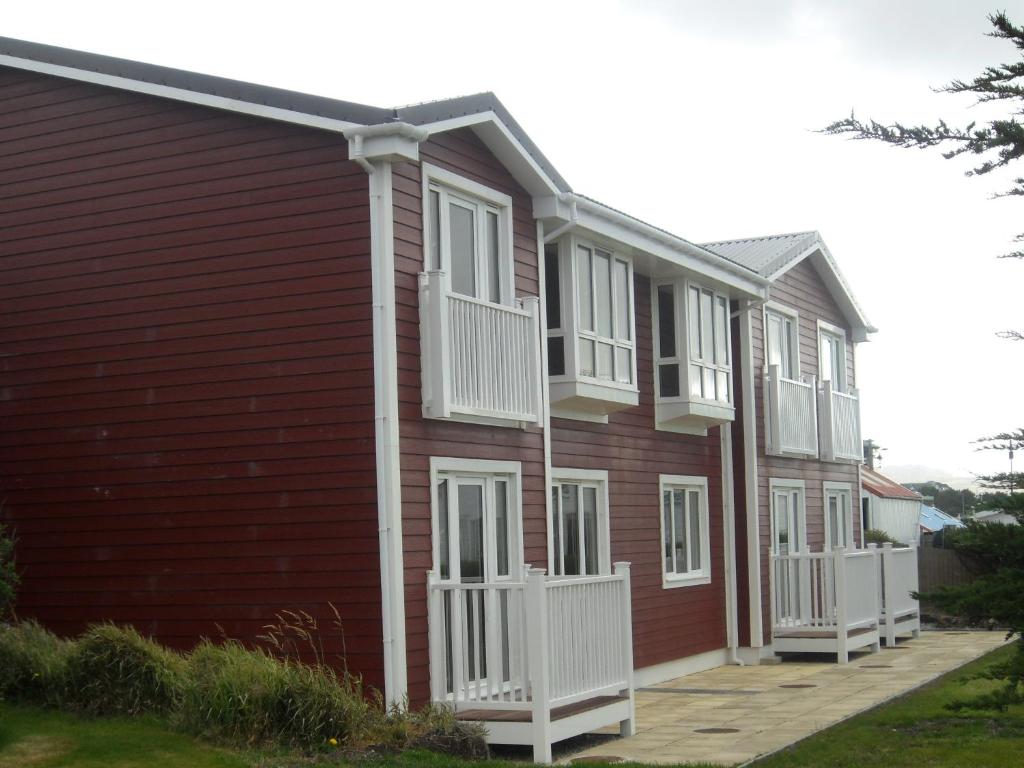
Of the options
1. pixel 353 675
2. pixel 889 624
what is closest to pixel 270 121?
pixel 353 675

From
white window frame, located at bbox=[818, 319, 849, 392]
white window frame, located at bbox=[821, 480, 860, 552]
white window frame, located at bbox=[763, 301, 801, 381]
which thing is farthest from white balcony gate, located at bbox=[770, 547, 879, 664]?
white window frame, located at bbox=[818, 319, 849, 392]

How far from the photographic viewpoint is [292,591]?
12195 millimetres

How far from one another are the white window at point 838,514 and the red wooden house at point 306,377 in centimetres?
907

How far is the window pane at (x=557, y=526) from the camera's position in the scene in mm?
15312

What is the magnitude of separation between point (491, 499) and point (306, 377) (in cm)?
233

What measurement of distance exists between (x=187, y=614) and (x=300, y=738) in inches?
95.7

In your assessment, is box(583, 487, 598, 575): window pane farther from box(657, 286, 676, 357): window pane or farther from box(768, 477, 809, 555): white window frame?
box(768, 477, 809, 555): white window frame

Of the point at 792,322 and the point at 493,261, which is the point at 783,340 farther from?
the point at 493,261

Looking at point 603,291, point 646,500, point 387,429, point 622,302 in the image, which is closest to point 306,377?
point 387,429

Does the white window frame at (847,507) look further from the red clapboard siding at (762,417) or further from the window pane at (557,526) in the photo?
the window pane at (557,526)

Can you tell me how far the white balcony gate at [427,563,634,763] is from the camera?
11.6m

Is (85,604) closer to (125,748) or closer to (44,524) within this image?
(44,524)

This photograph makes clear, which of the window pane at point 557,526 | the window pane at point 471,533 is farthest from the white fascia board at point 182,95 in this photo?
the window pane at point 557,526

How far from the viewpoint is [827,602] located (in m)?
20.0
